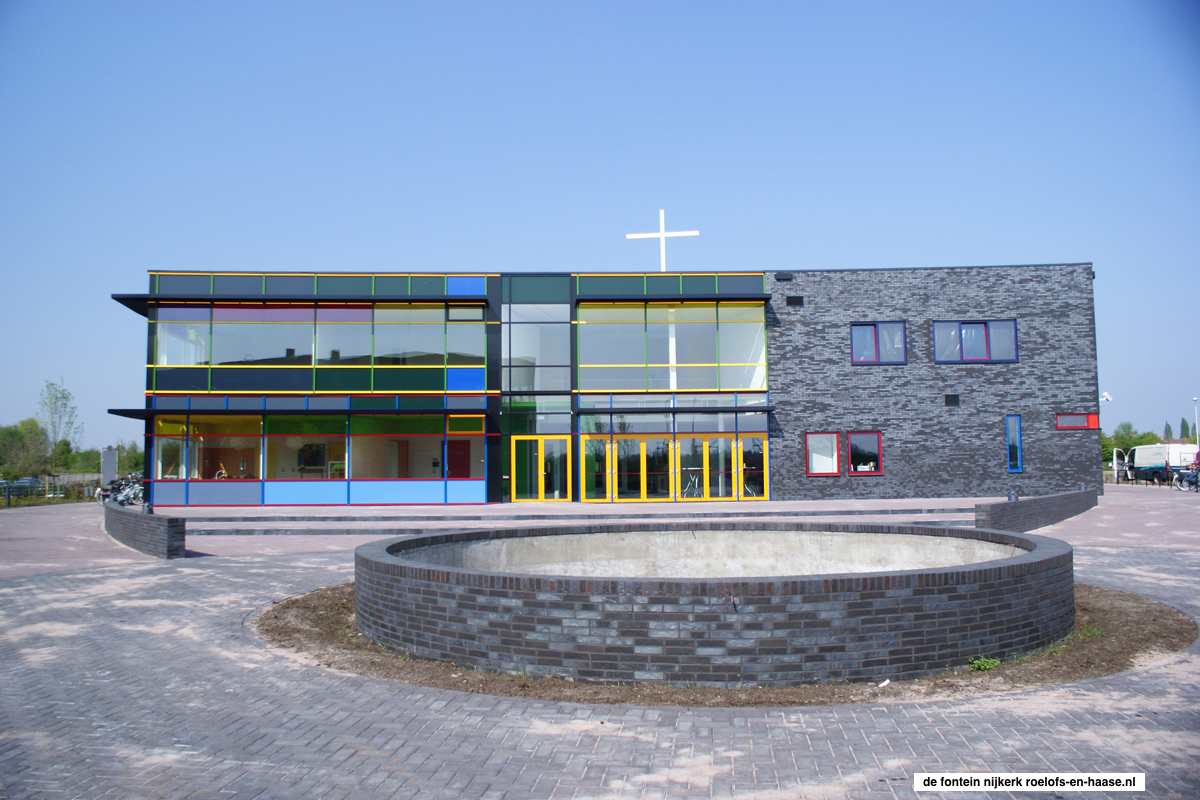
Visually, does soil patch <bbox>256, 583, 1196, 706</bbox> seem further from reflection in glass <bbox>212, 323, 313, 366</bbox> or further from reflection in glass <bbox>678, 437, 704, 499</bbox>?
reflection in glass <bbox>212, 323, 313, 366</bbox>

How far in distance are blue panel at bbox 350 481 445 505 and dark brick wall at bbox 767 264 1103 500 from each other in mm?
11214

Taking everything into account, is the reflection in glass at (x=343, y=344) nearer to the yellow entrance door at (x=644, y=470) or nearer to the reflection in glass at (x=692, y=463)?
the yellow entrance door at (x=644, y=470)

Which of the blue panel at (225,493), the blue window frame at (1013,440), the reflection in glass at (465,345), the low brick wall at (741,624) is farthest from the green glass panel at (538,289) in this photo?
the low brick wall at (741,624)

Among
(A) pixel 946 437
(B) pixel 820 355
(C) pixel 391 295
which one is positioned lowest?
(A) pixel 946 437

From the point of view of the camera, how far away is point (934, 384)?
25.0 m

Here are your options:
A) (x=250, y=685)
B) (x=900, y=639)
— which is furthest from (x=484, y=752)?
(x=900, y=639)

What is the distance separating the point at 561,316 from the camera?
25531mm

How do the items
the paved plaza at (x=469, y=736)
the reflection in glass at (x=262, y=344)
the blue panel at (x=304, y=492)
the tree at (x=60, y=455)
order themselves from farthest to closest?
the tree at (x=60, y=455)
the reflection in glass at (x=262, y=344)
the blue panel at (x=304, y=492)
the paved plaza at (x=469, y=736)

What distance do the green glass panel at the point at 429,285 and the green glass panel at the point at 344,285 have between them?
61.9 inches

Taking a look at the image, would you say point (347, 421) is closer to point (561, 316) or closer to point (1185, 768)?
point (561, 316)

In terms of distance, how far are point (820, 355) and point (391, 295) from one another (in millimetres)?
14574

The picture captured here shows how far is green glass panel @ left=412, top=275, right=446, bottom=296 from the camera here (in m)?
24.9

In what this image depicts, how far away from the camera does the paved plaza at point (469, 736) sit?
12.8 ft

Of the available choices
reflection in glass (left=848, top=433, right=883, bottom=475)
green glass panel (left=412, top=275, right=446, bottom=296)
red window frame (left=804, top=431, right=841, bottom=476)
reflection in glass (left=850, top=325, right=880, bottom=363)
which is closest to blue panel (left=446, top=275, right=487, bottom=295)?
green glass panel (left=412, top=275, right=446, bottom=296)
